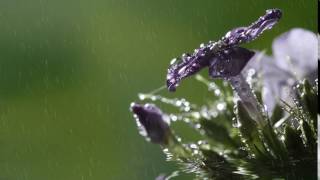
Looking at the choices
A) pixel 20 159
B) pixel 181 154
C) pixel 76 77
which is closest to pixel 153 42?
pixel 76 77

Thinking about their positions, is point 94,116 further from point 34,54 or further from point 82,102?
point 34,54

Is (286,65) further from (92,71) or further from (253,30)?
(92,71)

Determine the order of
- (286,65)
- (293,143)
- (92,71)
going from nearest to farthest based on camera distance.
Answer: (293,143) → (286,65) → (92,71)

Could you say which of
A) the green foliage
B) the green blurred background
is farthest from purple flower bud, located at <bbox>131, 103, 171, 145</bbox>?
the green blurred background

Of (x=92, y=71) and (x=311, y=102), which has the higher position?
(x=92, y=71)

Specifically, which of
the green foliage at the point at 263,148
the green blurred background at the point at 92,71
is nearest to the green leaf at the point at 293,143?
the green foliage at the point at 263,148

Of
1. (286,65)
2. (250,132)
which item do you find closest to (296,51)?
(286,65)

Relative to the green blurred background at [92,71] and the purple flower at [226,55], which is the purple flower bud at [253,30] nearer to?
the purple flower at [226,55]
